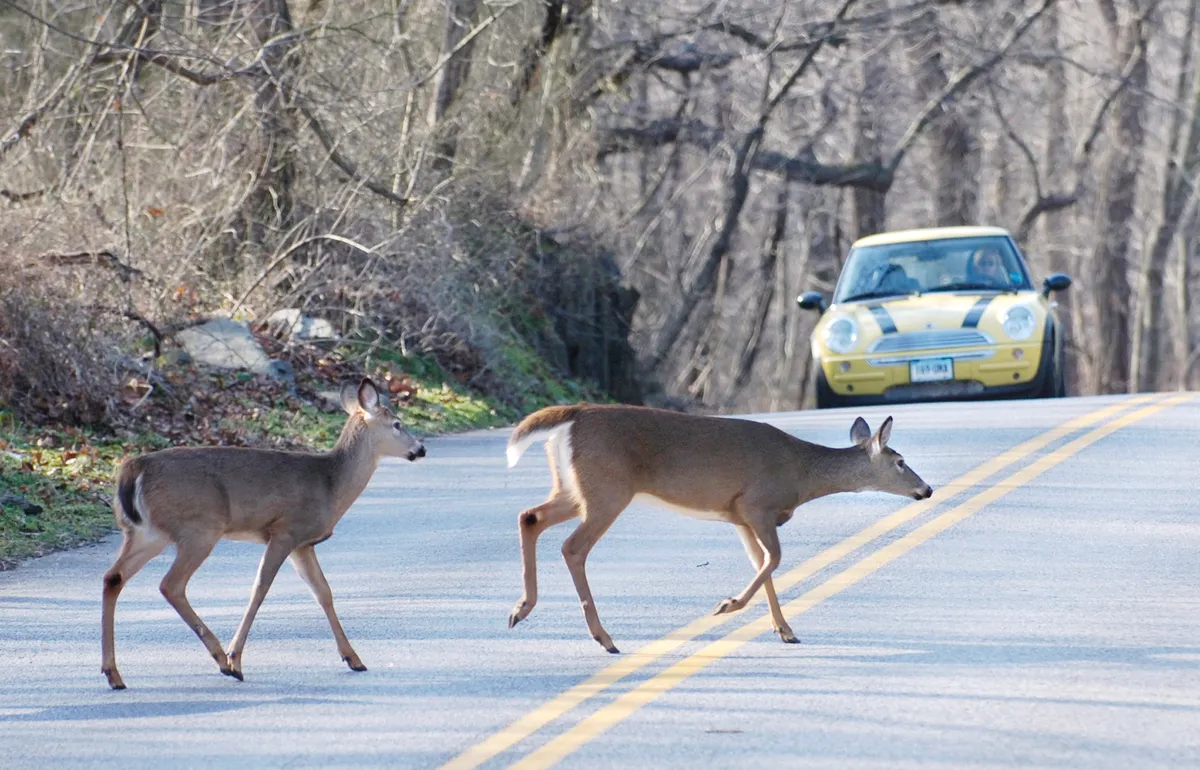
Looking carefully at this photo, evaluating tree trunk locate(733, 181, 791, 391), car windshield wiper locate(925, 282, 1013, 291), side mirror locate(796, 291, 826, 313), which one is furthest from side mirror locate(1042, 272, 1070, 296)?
tree trunk locate(733, 181, 791, 391)

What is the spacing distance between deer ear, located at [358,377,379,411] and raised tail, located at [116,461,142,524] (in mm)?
Answer: 1055

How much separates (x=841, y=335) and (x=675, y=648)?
37.4 feet

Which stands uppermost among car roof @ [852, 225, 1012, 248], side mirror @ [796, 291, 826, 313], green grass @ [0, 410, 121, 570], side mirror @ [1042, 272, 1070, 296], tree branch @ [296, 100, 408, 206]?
tree branch @ [296, 100, 408, 206]

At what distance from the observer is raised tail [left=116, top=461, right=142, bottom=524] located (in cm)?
770

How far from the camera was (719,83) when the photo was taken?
1186 inches

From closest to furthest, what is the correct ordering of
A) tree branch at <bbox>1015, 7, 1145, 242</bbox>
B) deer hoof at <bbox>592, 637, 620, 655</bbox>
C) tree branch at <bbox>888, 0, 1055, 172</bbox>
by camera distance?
deer hoof at <bbox>592, 637, 620, 655</bbox> < tree branch at <bbox>888, 0, 1055, 172</bbox> < tree branch at <bbox>1015, 7, 1145, 242</bbox>

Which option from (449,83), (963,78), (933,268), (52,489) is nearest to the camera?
(52,489)

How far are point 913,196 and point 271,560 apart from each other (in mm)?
44218

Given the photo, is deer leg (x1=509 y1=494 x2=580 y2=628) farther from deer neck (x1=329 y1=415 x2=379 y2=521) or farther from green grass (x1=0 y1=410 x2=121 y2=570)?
green grass (x1=0 y1=410 x2=121 y2=570)

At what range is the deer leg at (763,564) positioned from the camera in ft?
26.8

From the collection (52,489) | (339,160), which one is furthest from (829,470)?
(339,160)

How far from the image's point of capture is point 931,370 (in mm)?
18859

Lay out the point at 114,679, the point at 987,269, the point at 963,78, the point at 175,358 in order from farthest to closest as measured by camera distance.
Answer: the point at 963,78
the point at 987,269
the point at 175,358
the point at 114,679

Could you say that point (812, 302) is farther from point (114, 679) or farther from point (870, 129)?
point (870, 129)
